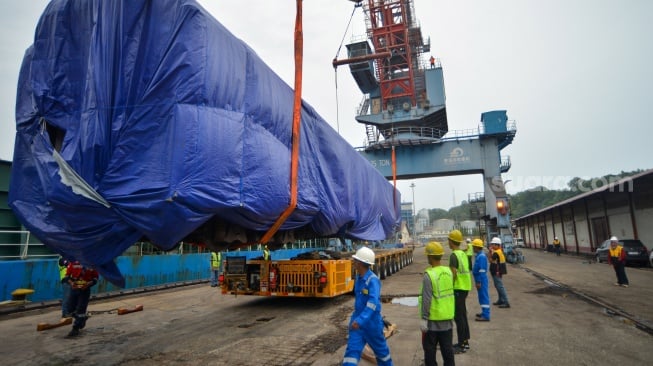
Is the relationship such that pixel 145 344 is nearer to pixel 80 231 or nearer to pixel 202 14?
pixel 80 231

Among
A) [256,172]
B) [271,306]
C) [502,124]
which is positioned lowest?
[271,306]

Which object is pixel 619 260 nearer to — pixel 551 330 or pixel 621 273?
pixel 621 273

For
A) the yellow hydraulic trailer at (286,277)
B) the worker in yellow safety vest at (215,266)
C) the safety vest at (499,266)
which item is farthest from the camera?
the worker in yellow safety vest at (215,266)

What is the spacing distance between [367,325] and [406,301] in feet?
19.7

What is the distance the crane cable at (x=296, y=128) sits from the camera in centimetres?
538

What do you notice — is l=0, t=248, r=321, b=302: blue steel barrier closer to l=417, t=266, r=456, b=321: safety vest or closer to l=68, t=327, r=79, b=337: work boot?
l=68, t=327, r=79, b=337: work boot

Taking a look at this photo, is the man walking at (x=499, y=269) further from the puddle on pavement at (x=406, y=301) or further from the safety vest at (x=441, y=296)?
the safety vest at (x=441, y=296)

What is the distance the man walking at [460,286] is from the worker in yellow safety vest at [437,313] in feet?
4.41

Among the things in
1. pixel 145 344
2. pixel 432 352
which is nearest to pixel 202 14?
pixel 432 352

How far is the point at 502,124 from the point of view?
69.4 ft

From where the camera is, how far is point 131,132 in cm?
413

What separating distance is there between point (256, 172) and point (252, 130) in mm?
584

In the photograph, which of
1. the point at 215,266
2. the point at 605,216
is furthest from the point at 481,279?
the point at 605,216

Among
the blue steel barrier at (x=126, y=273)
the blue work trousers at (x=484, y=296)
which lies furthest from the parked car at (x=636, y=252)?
the blue steel barrier at (x=126, y=273)
